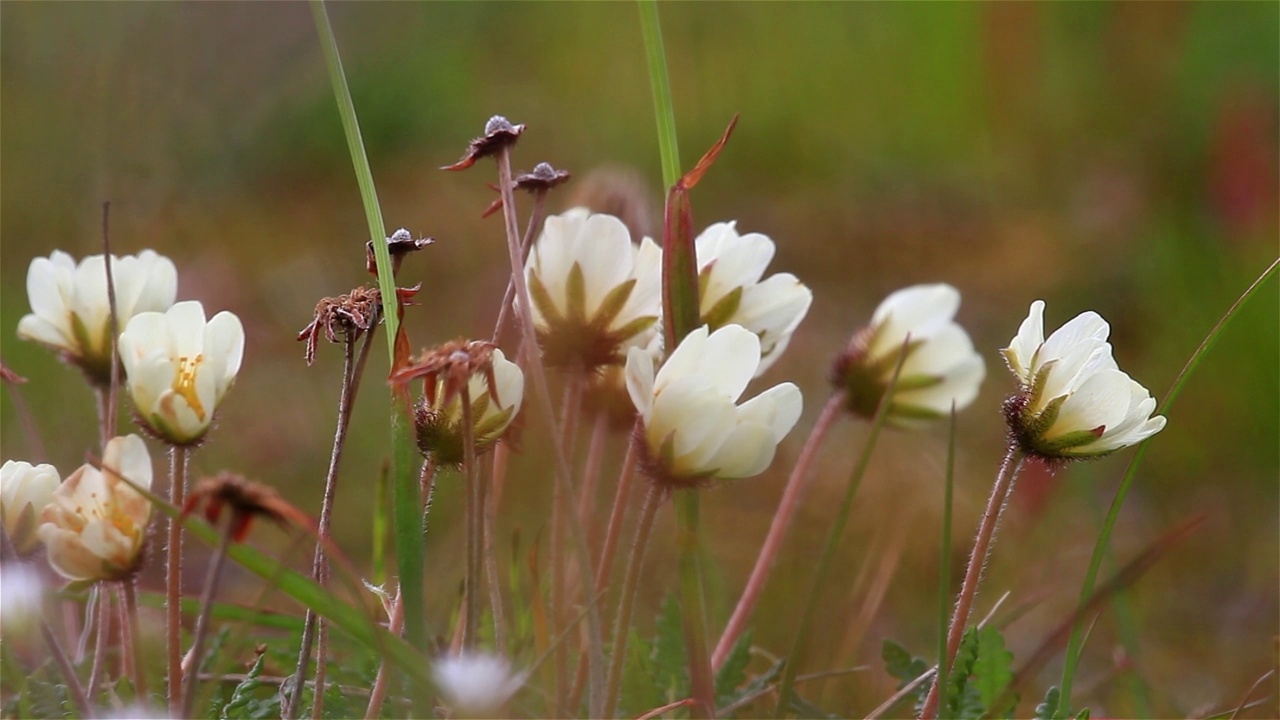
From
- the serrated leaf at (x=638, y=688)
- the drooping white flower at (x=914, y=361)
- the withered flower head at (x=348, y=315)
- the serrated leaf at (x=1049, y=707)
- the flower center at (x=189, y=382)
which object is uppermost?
the drooping white flower at (x=914, y=361)

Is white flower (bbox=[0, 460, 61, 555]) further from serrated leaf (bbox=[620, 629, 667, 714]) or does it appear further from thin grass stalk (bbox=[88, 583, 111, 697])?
serrated leaf (bbox=[620, 629, 667, 714])

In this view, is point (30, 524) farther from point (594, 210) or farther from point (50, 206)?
point (50, 206)

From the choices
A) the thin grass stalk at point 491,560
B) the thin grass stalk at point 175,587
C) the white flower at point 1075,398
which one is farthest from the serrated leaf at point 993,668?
the thin grass stalk at point 175,587

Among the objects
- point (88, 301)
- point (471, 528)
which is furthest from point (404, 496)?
point (88, 301)

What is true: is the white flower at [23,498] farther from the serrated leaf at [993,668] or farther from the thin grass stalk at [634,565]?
the serrated leaf at [993,668]

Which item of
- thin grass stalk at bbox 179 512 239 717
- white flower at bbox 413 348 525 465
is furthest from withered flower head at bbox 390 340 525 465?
thin grass stalk at bbox 179 512 239 717

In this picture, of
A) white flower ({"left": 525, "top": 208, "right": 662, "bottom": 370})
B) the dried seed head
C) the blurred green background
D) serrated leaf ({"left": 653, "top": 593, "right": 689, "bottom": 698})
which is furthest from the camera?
the blurred green background

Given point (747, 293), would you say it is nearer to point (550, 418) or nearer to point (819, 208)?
point (550, 418)
